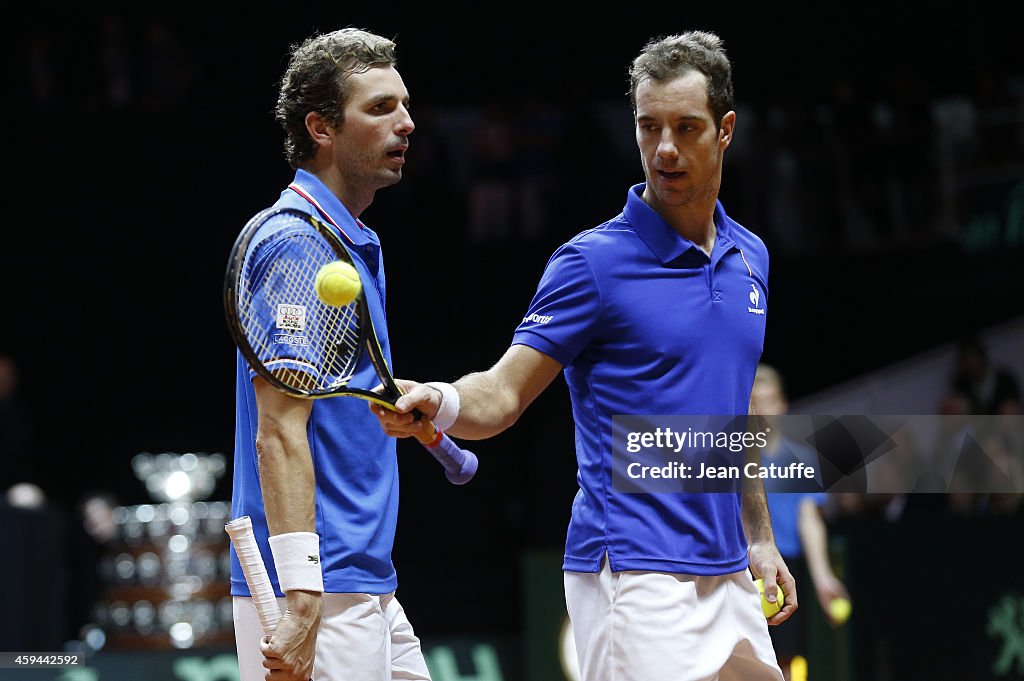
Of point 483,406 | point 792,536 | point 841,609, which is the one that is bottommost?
point 841,609

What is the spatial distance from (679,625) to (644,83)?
1222mm

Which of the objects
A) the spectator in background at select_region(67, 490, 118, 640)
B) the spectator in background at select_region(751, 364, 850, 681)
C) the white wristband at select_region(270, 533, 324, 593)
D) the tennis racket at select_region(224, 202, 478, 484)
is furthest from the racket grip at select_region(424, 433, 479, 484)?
the spectator in background at select_region(67, 490, 118, 640)

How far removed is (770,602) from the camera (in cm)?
351

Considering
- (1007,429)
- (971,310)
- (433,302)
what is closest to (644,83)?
(1007,429)

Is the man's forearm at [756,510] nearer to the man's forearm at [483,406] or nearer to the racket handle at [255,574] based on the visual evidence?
the man's forearm at [483,406]

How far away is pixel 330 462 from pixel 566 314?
0.61 m

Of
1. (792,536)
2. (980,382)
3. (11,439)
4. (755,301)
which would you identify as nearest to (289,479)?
(755,301)

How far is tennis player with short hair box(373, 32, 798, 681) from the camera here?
3.04 m

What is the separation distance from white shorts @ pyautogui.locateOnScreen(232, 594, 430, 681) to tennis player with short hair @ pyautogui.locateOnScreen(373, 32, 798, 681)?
0.43 meters

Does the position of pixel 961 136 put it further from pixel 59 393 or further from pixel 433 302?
pixel 59 393

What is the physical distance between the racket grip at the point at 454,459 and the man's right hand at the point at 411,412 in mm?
139

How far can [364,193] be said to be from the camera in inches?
132

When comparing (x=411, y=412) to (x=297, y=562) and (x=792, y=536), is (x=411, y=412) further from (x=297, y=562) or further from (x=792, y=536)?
(x=792, y=536)

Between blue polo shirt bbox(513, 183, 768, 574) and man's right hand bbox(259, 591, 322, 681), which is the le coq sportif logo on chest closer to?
blue polo shirt bbox(513, 183, 768, 574)
